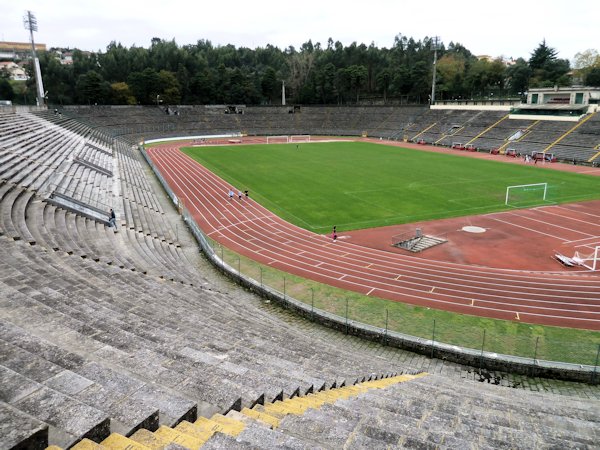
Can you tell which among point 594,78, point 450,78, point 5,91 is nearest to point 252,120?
point 450,78

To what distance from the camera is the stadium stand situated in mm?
4402

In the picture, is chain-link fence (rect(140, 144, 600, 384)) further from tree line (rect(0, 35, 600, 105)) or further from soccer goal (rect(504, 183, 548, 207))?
tree line (rect(0, 35, 600, 105))

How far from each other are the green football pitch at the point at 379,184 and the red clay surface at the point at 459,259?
2184 mm

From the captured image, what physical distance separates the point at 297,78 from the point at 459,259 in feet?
336

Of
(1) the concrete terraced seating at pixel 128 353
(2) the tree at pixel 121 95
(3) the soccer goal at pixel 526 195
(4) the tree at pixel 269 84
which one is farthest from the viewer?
(4) the tree at pixel 269 84

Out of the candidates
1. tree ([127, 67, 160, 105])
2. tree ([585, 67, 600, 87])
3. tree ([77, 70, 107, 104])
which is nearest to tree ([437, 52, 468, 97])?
tree ([585, 67, 600, 87])

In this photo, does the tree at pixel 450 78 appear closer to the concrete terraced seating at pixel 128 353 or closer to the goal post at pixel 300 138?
the goal post at pixel 300 138

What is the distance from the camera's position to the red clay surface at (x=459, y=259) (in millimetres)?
16828

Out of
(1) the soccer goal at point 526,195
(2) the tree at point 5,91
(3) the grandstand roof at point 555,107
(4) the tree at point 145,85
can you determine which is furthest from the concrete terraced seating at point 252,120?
(1) the soccer goal at point 526,195

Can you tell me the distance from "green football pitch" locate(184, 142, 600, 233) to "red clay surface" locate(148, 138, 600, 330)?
2184mm

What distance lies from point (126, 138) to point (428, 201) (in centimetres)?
5399

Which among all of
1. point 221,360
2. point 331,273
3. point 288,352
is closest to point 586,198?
point 331,273

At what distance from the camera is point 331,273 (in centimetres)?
1969

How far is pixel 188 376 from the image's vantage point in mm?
6328
